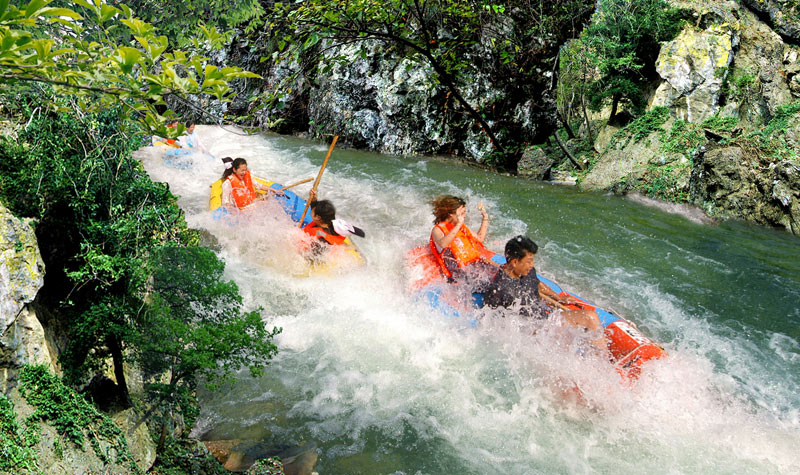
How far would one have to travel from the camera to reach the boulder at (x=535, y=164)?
1003 centimetres

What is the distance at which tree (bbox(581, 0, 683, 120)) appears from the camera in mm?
9336

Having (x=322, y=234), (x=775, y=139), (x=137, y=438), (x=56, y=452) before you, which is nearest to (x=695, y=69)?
(x=775, y=139)

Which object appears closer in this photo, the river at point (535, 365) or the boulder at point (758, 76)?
the river at point (535, 365)

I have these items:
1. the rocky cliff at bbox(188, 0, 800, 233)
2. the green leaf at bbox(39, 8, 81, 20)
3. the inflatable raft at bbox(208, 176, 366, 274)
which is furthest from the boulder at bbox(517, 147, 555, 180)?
the green leaf at bbox(39, 8, 81, 20)

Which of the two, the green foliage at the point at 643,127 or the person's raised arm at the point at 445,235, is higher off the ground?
the green foliage at the point at 643,127

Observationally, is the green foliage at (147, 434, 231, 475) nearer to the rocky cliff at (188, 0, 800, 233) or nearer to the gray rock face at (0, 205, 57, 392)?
the gray rock face at (0, 205, 57, 392)

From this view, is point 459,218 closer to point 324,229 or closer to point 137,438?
point 324,229

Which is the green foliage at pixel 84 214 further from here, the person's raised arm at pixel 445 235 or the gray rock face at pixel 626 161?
the gray rock face at pixel 626 161

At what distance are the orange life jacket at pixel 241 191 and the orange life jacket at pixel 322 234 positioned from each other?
1546 mm

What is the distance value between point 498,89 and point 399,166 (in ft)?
9.90

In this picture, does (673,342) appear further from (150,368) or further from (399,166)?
(399,166)

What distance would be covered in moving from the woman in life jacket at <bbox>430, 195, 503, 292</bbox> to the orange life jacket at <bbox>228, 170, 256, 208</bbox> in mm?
3268

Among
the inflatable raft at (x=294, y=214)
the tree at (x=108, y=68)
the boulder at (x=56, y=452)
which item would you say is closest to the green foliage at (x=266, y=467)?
the boulder at (x=56, y=452)

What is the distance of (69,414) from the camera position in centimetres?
211
